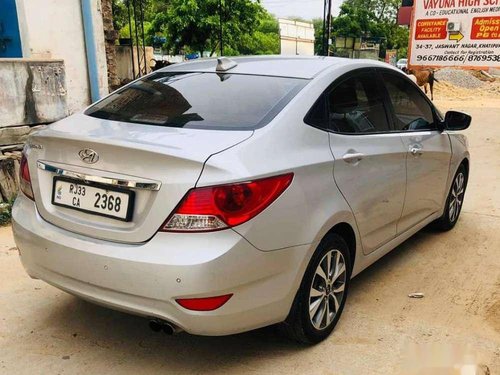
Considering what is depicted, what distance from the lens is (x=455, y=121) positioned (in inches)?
165

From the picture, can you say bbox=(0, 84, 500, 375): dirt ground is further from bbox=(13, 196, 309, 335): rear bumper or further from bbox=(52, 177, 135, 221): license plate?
bbox=(52, 177, 135, 221): license plate

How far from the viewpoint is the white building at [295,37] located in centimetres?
4384

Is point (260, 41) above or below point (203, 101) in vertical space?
below

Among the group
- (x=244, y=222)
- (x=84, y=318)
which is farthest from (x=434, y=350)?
(x=84, y=318)

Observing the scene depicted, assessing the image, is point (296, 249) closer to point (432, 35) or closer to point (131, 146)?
point (131, 146)

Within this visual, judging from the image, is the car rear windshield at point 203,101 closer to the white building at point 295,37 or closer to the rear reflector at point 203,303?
the rear reflector at point 203,303

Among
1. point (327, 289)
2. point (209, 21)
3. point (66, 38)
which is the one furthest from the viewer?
point (209, 21)

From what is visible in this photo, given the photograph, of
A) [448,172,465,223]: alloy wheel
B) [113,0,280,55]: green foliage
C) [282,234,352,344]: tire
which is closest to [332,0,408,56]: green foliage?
[113,0,280,55]: green foliage

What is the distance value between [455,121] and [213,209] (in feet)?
9.21

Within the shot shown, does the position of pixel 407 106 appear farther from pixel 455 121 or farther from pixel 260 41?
pixel 260 41

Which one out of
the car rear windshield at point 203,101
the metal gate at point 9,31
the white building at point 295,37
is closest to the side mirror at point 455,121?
the car rear windshield at point 203,101

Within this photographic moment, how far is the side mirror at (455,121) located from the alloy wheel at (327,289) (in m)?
1.88

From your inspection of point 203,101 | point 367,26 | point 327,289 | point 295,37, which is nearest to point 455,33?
point 203,101

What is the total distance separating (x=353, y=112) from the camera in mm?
3195
